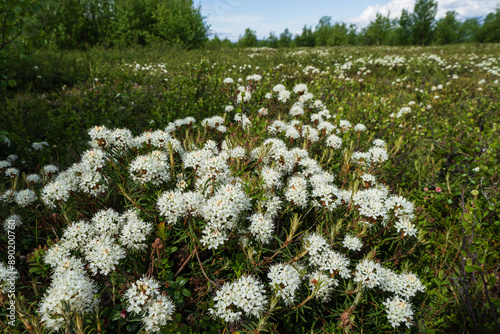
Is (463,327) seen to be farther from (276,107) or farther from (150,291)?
(276,107)

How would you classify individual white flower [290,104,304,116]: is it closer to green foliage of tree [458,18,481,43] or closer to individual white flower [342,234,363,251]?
individual white flower [342,234,363,251]

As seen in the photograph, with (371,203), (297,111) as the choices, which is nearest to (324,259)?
(371,203)

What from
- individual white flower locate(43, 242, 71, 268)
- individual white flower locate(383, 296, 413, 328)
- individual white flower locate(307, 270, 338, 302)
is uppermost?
individual white flower locate(43, 242, 71, 268)

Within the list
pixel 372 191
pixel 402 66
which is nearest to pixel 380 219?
pixel 372 191

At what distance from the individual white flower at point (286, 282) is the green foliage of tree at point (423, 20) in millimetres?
60438

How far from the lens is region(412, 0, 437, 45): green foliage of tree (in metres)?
46.1

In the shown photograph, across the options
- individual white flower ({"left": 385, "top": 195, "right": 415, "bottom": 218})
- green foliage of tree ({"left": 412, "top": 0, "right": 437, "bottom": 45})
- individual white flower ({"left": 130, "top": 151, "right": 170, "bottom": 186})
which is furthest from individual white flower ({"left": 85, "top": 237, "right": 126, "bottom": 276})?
green foliage of tree ({"left": 412, "top": 0, "right": 437, "bottom": 45})

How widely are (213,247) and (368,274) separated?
1164 millimetres

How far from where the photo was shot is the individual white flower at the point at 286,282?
162 centimetres

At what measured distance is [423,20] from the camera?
155 ft

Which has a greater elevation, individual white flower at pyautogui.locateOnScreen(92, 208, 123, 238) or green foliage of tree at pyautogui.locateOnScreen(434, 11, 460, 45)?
green foliage of tree at pyautogui.locateOnScreen(434, 11, 460, 45)

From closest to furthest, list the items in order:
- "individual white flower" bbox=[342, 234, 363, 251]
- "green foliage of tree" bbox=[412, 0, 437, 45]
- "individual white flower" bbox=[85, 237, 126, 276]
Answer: "individual white flower" bbox=[85, 237, 126, 276], "individual white flower" bbox=[342, 234, 363, 251], "green foliage of tree" bbox=[412, 0, 437, 45]

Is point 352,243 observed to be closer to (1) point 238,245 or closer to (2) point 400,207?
(2) point 400,207

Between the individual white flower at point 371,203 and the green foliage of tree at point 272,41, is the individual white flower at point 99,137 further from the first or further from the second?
the green foliage of tree at point 272,41
